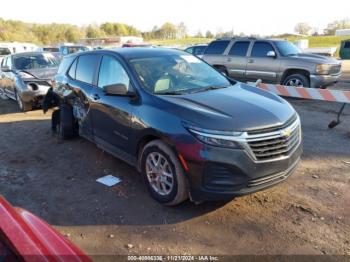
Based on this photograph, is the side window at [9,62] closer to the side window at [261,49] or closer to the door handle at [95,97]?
the door handle at [95,97]

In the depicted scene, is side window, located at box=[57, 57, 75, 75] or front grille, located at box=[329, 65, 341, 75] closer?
side window, located at box=[57, 57, 75, 75]

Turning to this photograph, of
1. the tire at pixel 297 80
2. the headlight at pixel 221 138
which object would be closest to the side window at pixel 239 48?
the tire at pixel 297 80

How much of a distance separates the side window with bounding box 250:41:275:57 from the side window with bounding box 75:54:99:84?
7.25 m

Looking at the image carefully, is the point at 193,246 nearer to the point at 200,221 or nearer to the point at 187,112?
the point at 200,221

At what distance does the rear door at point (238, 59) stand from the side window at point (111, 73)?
7660 millimetres

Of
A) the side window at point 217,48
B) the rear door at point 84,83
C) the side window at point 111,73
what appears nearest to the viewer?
the side window at point 111,73

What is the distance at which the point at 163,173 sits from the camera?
4.12 metres

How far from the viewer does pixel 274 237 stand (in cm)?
360

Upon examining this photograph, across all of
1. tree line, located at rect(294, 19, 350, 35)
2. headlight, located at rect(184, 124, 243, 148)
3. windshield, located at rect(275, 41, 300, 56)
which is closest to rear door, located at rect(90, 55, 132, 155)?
Answer: headlight, located at rect(184, 124, 243, 148)

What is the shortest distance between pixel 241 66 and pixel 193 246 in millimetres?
9530

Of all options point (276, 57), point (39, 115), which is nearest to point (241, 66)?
point (276, 57)

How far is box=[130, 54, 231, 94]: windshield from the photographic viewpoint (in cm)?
457

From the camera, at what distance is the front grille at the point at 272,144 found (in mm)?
3648

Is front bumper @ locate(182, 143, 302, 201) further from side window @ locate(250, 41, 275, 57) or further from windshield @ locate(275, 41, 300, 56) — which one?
side window @ locate(250, 41, 275, 57)
